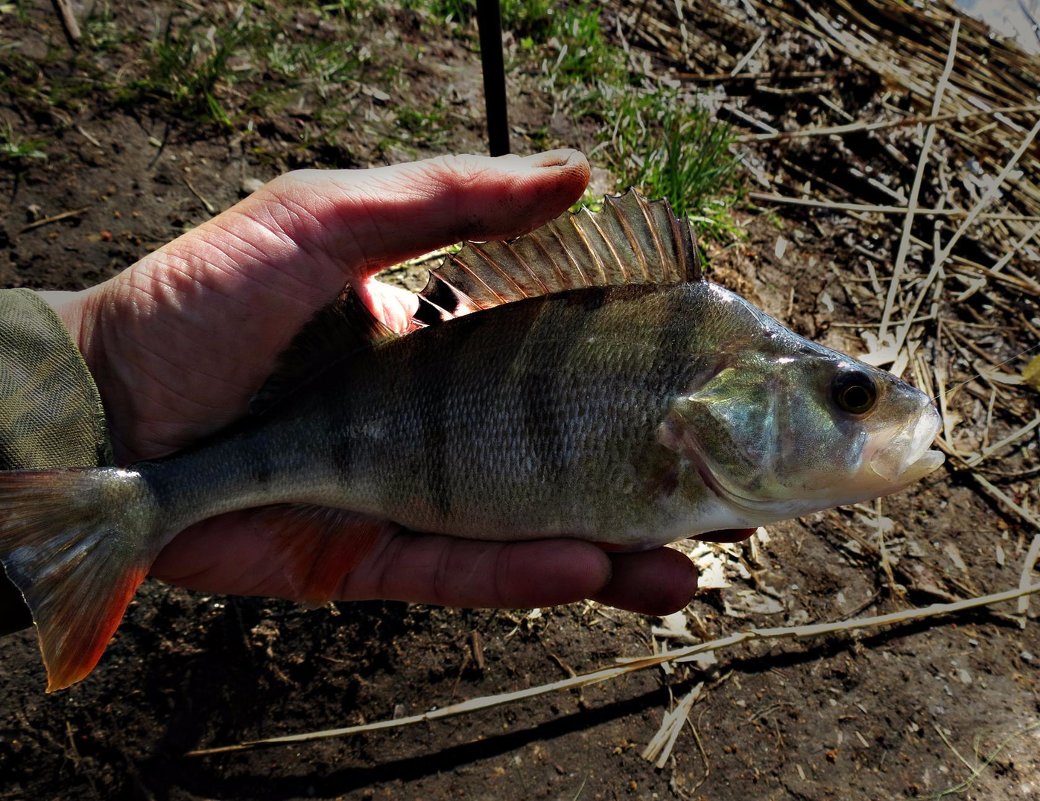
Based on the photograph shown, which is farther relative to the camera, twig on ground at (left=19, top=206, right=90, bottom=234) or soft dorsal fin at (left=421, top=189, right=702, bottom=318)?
twig on ground at (left=19, top=206, right=90, bottom=234)

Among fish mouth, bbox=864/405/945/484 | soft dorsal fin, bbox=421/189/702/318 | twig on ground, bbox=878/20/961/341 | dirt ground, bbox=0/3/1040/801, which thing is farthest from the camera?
twig on ground, bbox=878/20/961/341

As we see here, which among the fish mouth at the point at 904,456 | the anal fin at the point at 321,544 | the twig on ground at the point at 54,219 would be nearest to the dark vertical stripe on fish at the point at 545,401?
the anal fin at the point at 321,544

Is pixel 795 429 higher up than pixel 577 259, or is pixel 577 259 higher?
pixel 577 259

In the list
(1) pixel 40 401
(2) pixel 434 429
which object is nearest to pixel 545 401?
(2) pixel 434 429

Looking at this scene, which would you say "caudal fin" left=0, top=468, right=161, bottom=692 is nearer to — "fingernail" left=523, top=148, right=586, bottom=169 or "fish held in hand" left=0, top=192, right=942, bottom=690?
"fish held in hand" left=0, top=192, right=942, bottom=690

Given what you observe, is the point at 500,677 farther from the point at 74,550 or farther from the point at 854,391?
the point at 854,391

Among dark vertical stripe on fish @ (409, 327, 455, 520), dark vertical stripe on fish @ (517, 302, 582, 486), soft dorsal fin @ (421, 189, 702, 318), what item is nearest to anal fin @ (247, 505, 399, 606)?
dark vertical stripe on fish @ (409, 327, 455, 520)

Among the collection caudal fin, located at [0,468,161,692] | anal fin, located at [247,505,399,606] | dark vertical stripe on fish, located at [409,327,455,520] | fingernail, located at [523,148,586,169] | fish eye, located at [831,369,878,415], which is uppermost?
fingernail, located at [523,148,586,169]
